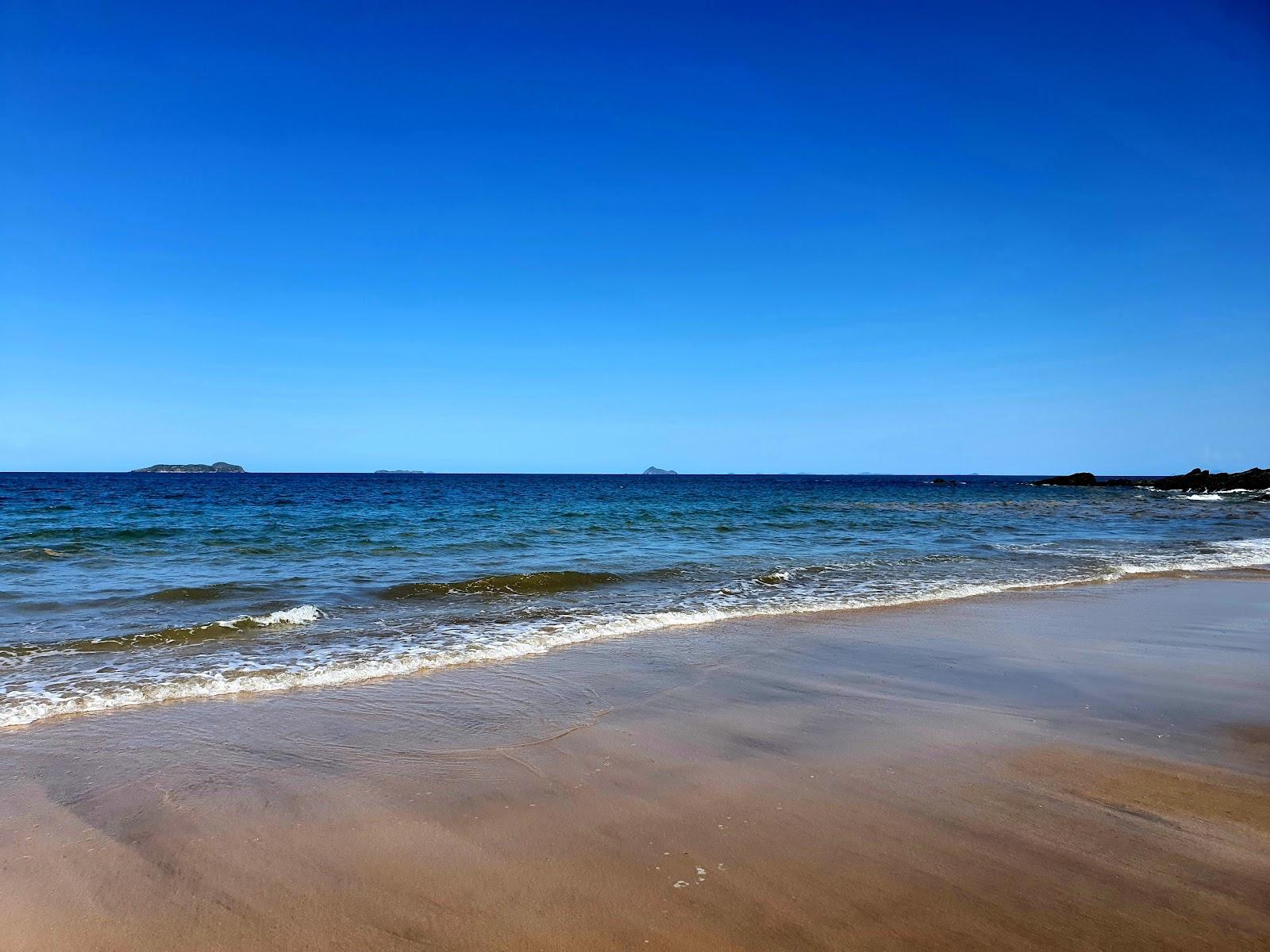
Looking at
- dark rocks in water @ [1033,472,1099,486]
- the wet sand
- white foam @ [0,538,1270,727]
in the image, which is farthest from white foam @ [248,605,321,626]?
dark rocks in water @ [1033,472,1099,486]

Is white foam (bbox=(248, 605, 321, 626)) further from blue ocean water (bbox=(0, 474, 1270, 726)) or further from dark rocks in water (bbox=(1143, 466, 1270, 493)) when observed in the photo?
dark rocks in water (bbox=(1143, 466, 1270, 493))

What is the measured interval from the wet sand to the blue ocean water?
53.4 inches

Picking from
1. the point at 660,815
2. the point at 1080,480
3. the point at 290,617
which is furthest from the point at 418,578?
the point at 1080,480

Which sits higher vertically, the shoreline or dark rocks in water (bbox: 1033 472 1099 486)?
dark rocks in water (bbox: 1033 472 1099 486)

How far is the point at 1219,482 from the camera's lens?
211 ft

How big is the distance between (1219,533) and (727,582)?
2127 centimetres

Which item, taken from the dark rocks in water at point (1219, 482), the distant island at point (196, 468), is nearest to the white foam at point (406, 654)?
the dark rocks in water at point (1219, 482)

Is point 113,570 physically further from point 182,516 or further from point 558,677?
point 182,516

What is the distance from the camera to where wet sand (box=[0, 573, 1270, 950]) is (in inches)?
119

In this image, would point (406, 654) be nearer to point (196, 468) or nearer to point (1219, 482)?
point (1219, 482)

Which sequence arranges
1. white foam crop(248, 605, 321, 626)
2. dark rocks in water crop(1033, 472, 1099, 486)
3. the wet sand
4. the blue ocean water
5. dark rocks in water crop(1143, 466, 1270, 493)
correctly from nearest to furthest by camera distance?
the wet sand, the blue ocean water, white foam crop(248, 605, 321, 626), dark rocks in water crop(1143, 466, 1270, 493), dark rocks in water crop(1033, 472, 1099, 486)

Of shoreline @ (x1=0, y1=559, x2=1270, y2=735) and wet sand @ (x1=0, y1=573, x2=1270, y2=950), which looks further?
shoreline @ (x1=0, y1=559, x2=1270, y2=735)

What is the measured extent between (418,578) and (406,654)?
215 inches

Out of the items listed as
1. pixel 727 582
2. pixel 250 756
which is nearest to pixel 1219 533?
pixel 727 582
